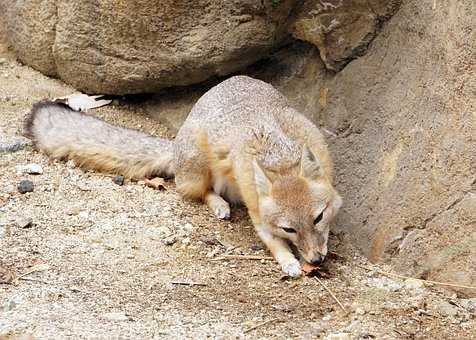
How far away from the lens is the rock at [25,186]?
6.63 meters

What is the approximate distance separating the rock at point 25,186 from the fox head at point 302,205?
1841mm

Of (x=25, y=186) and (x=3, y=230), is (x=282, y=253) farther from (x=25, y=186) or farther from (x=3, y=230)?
(x=25, y=186)

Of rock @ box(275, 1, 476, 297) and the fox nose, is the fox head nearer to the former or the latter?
the fox nose

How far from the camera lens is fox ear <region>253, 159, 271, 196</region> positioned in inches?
232

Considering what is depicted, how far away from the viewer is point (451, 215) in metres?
5.50

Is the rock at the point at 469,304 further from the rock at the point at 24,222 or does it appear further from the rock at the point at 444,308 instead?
the rock at the point at 24,222

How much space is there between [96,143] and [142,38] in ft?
3.40

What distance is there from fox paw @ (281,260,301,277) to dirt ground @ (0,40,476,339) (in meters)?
0.06

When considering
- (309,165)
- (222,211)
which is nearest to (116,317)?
(309,165)

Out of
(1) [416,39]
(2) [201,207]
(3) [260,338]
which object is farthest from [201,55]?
(3) [260,338]

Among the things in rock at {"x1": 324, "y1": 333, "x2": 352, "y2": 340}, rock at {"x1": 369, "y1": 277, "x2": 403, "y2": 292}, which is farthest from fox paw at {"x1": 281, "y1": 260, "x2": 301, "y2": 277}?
rock at {"x1": 324, "y1": 333, "x2": 352, "y2": 340}

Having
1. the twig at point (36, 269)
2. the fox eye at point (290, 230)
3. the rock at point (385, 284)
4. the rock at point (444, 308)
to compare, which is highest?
the rock at point (444, 308)

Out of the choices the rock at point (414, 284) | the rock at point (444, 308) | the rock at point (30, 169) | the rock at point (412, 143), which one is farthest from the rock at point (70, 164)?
the rock at point (444, 308)

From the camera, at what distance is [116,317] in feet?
16.5
